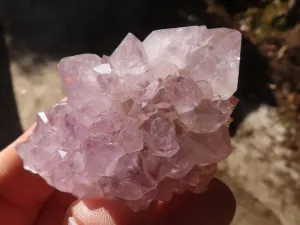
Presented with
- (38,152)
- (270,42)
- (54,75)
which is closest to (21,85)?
(54,75)

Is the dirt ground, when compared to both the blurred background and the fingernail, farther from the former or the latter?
the fingernail

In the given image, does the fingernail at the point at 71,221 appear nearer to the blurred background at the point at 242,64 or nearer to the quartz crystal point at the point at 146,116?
the quartz crystal point at the point at 146,116

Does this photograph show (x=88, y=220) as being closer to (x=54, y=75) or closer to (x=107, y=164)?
(x=107, y=164)

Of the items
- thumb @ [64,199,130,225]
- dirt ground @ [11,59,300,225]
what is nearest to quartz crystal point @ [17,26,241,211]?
thumb @ [64,199,130,225]

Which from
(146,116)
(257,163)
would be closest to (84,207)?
(146,116)

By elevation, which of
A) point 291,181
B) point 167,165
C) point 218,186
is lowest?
point 291,181
